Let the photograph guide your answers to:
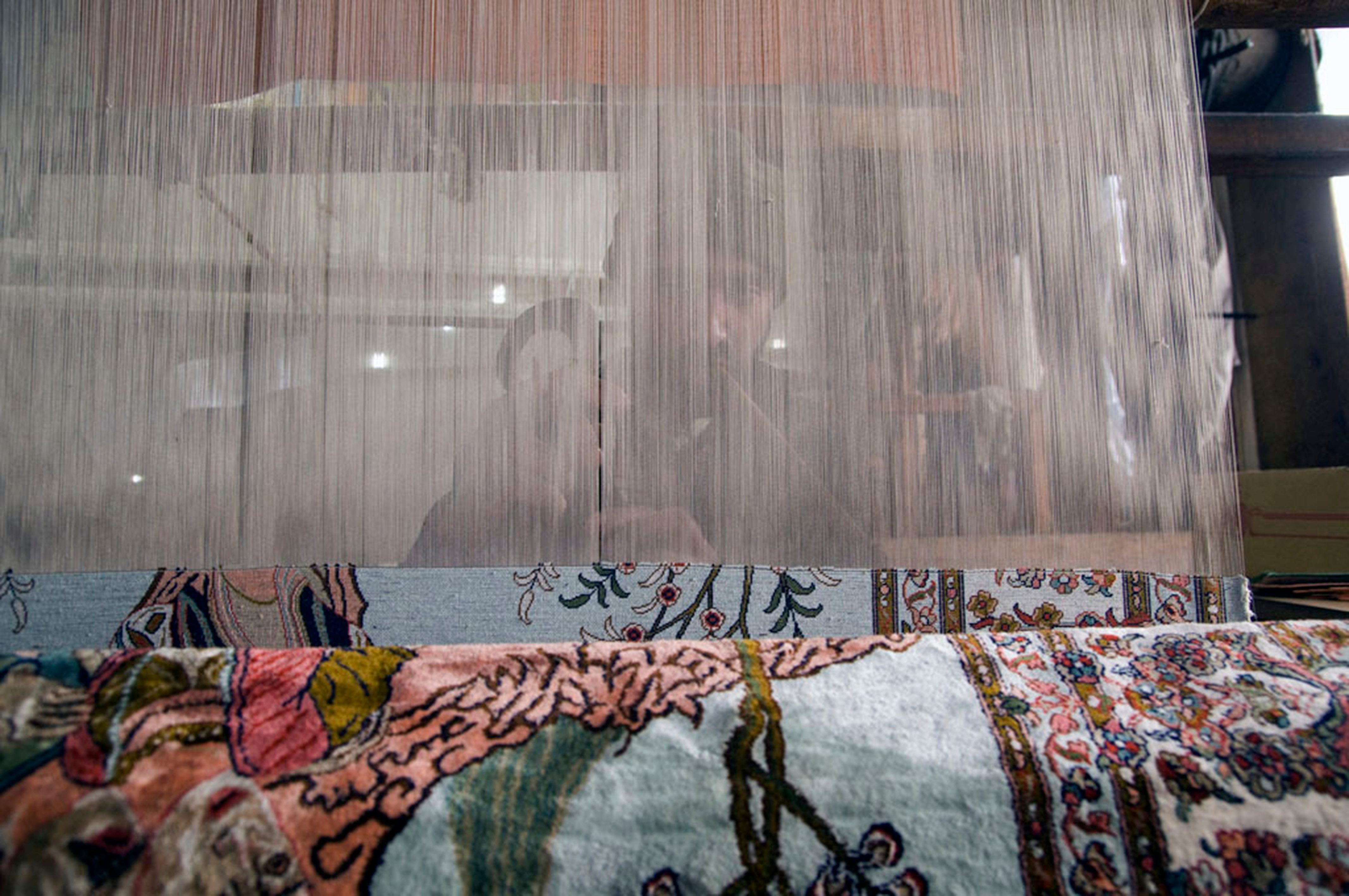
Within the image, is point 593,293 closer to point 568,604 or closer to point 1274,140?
point 568,604

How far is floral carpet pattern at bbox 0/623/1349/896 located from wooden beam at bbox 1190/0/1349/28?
1.15 metres

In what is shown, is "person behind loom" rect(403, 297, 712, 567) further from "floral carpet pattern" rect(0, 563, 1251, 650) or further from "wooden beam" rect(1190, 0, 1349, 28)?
"wooden beam" rect(1190, 0, 1349, 28)

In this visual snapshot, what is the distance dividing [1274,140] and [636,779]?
1.54 meters

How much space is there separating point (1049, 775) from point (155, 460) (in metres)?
1.07

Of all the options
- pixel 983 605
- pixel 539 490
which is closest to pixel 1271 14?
pixel 983 605

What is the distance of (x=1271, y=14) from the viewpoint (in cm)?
119

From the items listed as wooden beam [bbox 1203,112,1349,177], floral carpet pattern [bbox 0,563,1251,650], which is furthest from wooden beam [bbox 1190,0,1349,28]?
floral carpet pattern [bbox 0,563,1251,650]

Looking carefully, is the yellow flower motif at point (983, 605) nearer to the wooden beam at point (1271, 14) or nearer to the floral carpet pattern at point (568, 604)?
the floral carpet pattern at point (568, 604)

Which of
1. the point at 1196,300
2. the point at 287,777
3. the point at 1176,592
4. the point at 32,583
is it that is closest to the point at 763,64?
the point at 1196,300

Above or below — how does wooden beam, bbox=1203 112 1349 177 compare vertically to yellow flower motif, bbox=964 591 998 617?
above

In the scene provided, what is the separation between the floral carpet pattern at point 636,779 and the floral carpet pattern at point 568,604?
46 cm

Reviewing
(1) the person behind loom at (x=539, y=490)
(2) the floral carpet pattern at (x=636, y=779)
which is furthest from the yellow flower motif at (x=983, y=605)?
(2) the floral carpet pattern at (x=636, y=779)

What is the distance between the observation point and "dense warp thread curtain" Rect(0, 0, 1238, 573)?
0.98 metres

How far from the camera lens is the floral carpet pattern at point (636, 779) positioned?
397 millimetres
